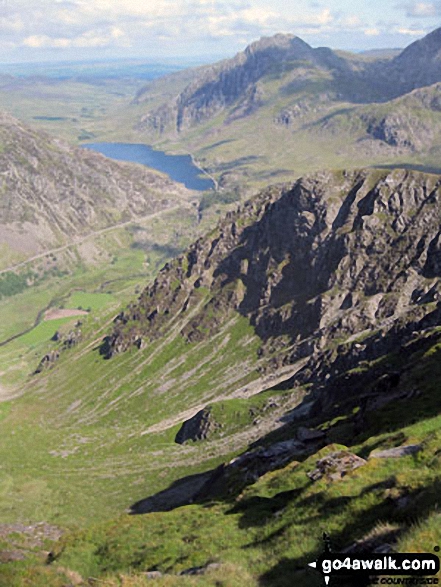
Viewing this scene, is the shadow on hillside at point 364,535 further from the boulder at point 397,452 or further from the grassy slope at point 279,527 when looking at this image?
the boulder at point 397,452

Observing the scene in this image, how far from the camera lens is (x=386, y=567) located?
23.1m

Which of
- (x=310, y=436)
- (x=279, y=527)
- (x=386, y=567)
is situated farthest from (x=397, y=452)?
(x=310, y=436)

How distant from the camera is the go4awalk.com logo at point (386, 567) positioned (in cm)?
2192

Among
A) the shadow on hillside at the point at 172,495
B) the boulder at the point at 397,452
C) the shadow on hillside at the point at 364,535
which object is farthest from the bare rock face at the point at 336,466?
the shadow on hillside at the point at 172,495

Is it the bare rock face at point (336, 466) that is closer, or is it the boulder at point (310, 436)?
the bare rock face at point (336, 466)

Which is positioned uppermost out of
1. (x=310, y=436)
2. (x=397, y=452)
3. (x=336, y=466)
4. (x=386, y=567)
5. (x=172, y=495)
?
(x=386, y=567)

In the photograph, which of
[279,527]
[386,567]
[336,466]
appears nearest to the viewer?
[386,567]

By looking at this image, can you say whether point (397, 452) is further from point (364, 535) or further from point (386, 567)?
point (386, 567)

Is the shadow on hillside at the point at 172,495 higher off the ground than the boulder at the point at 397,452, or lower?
lower

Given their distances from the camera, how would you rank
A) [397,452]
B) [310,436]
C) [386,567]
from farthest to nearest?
[310,436], [397,452], [386,567]

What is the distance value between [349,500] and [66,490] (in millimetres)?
171373

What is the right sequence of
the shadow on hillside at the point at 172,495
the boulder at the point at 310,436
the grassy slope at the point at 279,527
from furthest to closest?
the shadow on hillside at the point at 172,495 < the boulder at the point at 310,436 < the grassy slope at the point at 279,527

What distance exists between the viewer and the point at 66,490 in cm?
18962

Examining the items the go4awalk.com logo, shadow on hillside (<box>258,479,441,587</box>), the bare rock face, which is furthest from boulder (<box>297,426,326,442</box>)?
the go4awalk.com logo
